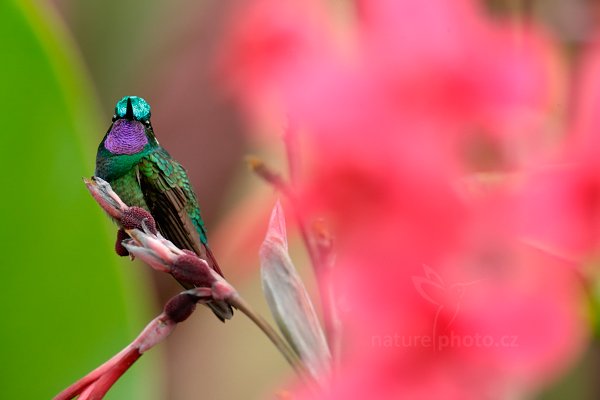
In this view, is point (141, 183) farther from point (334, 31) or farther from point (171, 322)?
point (334, 31)

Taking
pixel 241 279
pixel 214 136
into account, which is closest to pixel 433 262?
pixel 241 279

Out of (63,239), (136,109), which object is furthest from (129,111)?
(63,239)

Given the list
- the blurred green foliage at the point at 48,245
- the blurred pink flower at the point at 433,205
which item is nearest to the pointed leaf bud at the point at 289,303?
the blurred pink flower at the point at 433,205

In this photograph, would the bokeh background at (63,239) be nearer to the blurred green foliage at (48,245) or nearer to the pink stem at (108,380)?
the blurred green foliage at (48,245)

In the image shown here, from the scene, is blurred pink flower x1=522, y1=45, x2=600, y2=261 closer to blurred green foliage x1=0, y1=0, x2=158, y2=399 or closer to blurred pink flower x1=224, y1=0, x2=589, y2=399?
blurred pink flower x1=224, y1=0, x2=589, y2=399

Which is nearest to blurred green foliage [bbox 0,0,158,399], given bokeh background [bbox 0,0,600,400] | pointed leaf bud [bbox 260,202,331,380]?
bokeh background [bbox 0,0,600,400]
